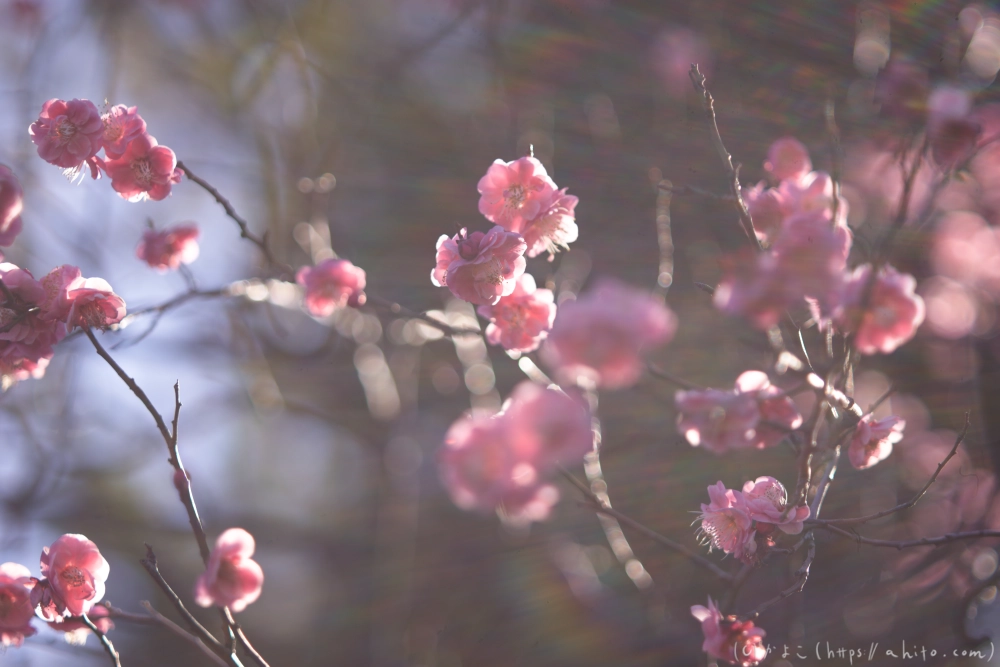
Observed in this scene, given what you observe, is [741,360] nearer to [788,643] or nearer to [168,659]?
[788,643]

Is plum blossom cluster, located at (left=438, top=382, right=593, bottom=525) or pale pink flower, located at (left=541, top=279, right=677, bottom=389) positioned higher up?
pale pink flower, located at (left=541, top=279, right=677, bottom=389)

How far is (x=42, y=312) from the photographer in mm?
1189

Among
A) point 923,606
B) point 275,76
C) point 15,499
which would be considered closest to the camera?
point 923,606

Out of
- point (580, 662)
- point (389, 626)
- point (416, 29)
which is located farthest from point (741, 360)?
point (416, 29)

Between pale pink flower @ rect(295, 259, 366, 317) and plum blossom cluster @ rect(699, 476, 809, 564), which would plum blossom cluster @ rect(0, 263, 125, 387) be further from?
plum blossom cluster @ rect(699, 476, 809, 564)

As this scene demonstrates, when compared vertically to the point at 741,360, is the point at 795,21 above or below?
above

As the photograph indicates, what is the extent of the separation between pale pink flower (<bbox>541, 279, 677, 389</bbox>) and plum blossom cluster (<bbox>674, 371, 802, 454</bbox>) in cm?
21

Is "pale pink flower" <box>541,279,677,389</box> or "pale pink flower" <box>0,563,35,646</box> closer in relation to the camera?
"pale pink flower" <box>541,279,677,389</box>

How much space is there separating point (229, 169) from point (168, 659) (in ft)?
10.6

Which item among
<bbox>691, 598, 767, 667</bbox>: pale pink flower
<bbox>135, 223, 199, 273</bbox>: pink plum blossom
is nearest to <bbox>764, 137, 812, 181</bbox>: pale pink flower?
<bbox>691, 598, 767, 667</bbox>: pale pink flower

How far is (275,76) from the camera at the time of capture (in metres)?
2.87

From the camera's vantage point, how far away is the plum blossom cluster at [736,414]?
974 millimetres

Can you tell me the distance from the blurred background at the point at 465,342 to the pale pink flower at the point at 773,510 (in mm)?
290

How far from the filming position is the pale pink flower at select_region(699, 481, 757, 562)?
3.38 ft
